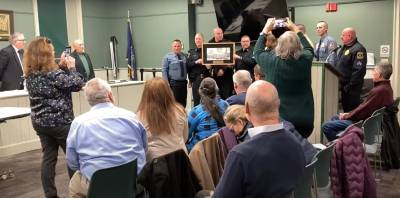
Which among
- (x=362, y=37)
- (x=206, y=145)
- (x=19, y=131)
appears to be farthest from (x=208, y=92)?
(x=362, y=37)

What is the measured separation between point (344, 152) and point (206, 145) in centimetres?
90

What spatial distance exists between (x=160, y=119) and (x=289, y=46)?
1070 millimetres

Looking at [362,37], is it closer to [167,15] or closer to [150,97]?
[167,15]

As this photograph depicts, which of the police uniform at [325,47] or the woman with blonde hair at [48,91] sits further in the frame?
the police uniform at [325,47]

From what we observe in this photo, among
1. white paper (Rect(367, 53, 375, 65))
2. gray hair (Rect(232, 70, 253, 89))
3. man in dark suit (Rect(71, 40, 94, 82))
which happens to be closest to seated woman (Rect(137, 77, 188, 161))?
gray hair (Rect(232, 70, 253, 89))

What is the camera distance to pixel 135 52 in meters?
10.6

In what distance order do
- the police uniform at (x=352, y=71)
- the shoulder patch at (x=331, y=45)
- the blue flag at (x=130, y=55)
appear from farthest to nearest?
the blue flag at (x=130, y=55) < the shoulder patch at (x=331, y=45) < the police uniform at (x=352, y=71)

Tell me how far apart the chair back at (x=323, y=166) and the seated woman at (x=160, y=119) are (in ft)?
2.74

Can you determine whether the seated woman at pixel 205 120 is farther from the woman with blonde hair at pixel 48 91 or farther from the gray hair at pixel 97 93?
the woman with blonde hair at pixel 48 91

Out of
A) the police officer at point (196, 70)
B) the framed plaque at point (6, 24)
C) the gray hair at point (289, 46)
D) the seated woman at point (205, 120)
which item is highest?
the framed plaque at point (6, 24)

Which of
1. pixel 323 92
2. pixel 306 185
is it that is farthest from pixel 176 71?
pixel 306 185

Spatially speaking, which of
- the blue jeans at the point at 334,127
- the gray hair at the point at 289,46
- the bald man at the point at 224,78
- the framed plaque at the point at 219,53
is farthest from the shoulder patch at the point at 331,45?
the gray hair at the point at 289,46

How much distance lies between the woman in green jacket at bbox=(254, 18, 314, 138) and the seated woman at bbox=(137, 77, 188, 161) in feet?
Result: 2.68

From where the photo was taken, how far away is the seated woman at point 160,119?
279 centimetres
